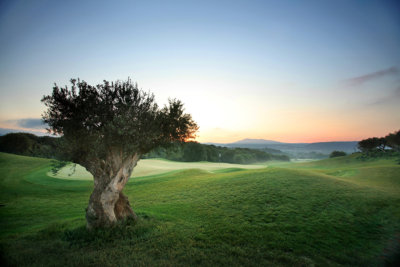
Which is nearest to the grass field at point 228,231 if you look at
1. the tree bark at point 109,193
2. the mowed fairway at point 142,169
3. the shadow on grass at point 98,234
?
the shadow on grass at point 98,234

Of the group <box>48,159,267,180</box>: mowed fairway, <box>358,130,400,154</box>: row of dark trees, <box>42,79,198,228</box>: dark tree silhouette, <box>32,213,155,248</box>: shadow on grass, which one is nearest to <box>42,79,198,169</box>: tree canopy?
<box>42,79,198,228</box>: dark tree silhouette

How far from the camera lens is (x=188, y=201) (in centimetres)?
1672

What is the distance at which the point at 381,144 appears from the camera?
67750mm

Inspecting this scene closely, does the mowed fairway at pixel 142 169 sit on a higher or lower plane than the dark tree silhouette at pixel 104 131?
lower

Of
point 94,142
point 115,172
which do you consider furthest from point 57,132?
point 115,172

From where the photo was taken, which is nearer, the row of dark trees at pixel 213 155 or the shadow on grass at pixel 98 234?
the shadow on grass at pixel 98 234

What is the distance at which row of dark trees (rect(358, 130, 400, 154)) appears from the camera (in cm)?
5844

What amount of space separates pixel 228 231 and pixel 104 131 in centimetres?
897

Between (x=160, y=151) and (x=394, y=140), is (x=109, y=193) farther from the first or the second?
(x=394, y=140)

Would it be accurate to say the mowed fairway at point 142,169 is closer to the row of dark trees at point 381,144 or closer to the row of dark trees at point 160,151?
the row of dark trees at point 160,151

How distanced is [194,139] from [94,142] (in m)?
6.49

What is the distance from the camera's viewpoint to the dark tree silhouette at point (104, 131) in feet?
32.2

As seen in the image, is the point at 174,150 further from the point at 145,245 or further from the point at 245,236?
the point at 245,236

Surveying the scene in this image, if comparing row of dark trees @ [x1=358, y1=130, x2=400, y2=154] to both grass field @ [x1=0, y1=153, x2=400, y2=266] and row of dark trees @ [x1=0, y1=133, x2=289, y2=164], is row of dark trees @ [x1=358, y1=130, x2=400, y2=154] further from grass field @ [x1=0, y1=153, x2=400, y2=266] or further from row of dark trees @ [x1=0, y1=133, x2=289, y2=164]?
grass field @ [x1=0, y1=153, x2=400, y2=266]
